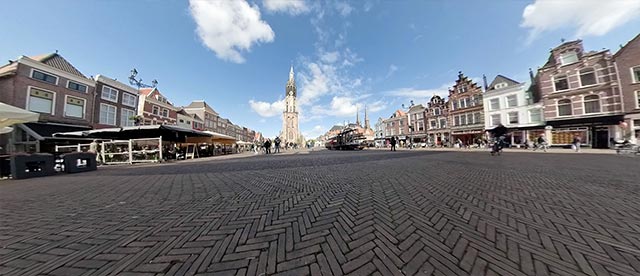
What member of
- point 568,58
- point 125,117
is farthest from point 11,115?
point 568,58

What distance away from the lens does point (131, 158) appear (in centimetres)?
1290

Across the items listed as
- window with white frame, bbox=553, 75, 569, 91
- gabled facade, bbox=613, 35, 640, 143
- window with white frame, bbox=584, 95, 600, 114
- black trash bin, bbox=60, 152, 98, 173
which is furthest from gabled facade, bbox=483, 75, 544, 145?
black trash bin, bbox=60, 152, 98, 173

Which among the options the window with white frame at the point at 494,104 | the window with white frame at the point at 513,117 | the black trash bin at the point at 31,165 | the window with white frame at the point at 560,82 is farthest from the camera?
the window with white frame at the point at 494,104

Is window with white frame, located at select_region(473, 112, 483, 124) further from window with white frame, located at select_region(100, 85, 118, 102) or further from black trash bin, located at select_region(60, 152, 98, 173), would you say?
window with white frame, located at select_region(100, 85, 118, 102)

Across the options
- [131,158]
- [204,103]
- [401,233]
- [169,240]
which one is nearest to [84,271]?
[169,240]

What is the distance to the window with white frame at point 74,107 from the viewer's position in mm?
17513

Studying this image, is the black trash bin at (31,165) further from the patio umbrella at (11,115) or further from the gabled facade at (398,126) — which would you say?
the gabled facade at (398,126)

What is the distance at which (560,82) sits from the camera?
22297 millimetres

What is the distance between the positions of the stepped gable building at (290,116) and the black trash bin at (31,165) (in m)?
65.2

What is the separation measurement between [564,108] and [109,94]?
5050cm

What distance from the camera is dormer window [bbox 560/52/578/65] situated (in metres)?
21.6

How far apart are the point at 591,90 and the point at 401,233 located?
33.0 metres

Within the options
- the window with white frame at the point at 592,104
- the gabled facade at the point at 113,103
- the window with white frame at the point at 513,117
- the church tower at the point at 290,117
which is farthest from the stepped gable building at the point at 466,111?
the church tower at the point at 290,117

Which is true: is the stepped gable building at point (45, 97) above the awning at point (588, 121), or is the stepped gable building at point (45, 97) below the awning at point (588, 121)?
above
